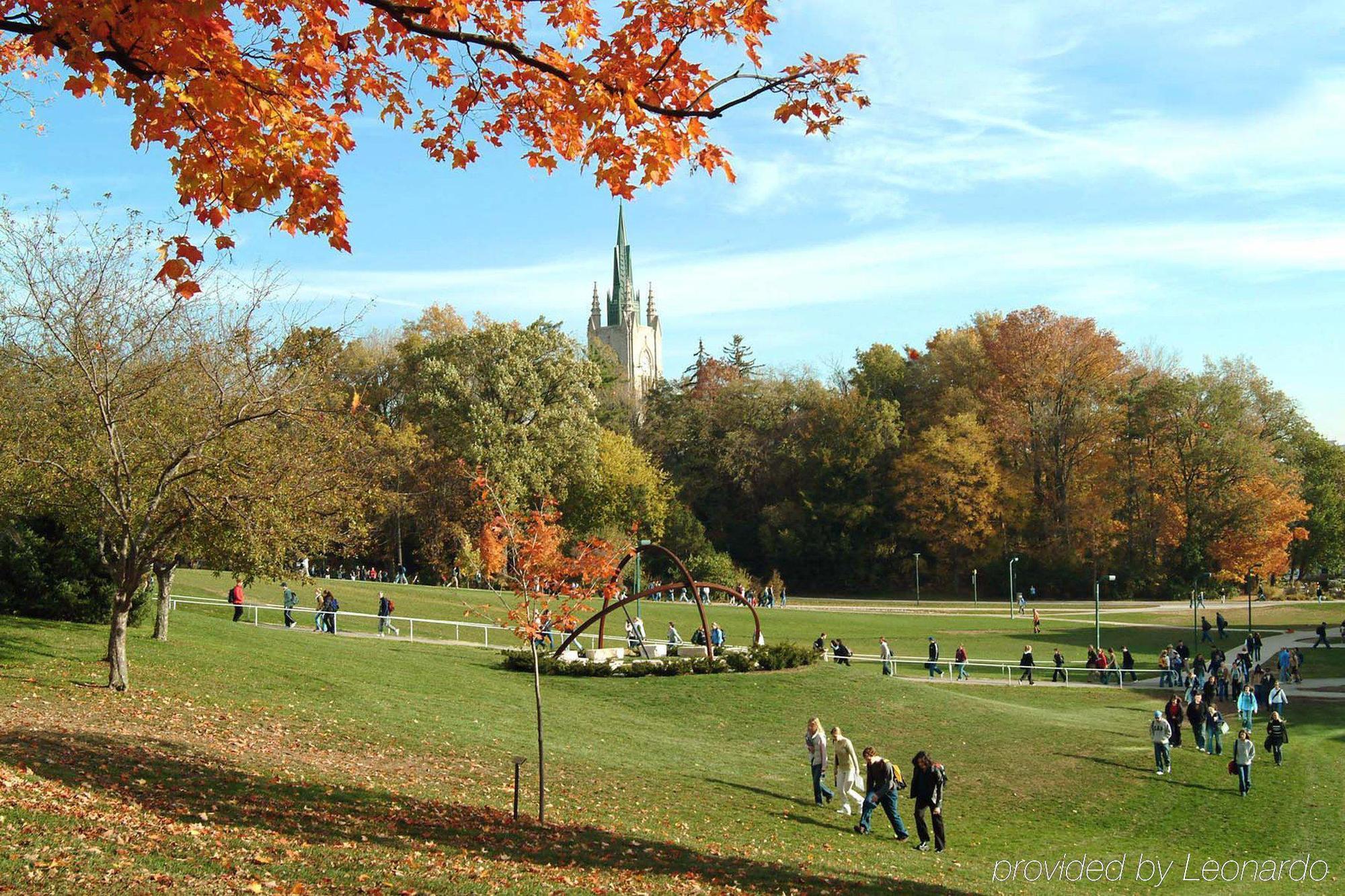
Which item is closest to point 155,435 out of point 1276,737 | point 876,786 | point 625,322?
point 876,786

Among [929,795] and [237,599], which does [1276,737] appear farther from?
[237,599]

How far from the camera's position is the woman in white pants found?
1717 centimetres

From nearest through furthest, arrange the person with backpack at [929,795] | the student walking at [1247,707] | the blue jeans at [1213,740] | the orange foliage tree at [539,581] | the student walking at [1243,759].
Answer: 1. the orange foliage tree at [539,581]
2. the person with backpack at [929,795]
3. the student walking at [1243,759]
4. the blue jeans at [1213,740]
5. the student walking at [1247,707]

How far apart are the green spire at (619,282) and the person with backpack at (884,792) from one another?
150m

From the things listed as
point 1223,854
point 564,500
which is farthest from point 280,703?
point 564,500

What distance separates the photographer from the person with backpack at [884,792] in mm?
15742

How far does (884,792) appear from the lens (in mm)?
15805

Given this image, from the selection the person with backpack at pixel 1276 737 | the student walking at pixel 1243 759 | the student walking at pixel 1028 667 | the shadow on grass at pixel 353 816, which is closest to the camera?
the shadow on grass at pixel 353 816

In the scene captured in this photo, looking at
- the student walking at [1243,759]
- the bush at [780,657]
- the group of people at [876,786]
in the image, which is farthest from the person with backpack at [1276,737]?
the bush at [780,657]

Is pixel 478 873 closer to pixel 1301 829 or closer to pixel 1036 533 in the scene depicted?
pixel 1301 829

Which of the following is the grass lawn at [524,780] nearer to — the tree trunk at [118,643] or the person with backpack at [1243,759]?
the person with backpack at [1243,759]

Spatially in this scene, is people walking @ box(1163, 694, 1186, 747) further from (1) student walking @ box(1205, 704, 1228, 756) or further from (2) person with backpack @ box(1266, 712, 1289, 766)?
(2) person with backpack @ box(1266, 712, 1289, 766)

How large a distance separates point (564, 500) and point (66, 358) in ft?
145

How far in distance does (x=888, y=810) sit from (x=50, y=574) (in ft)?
56.5
